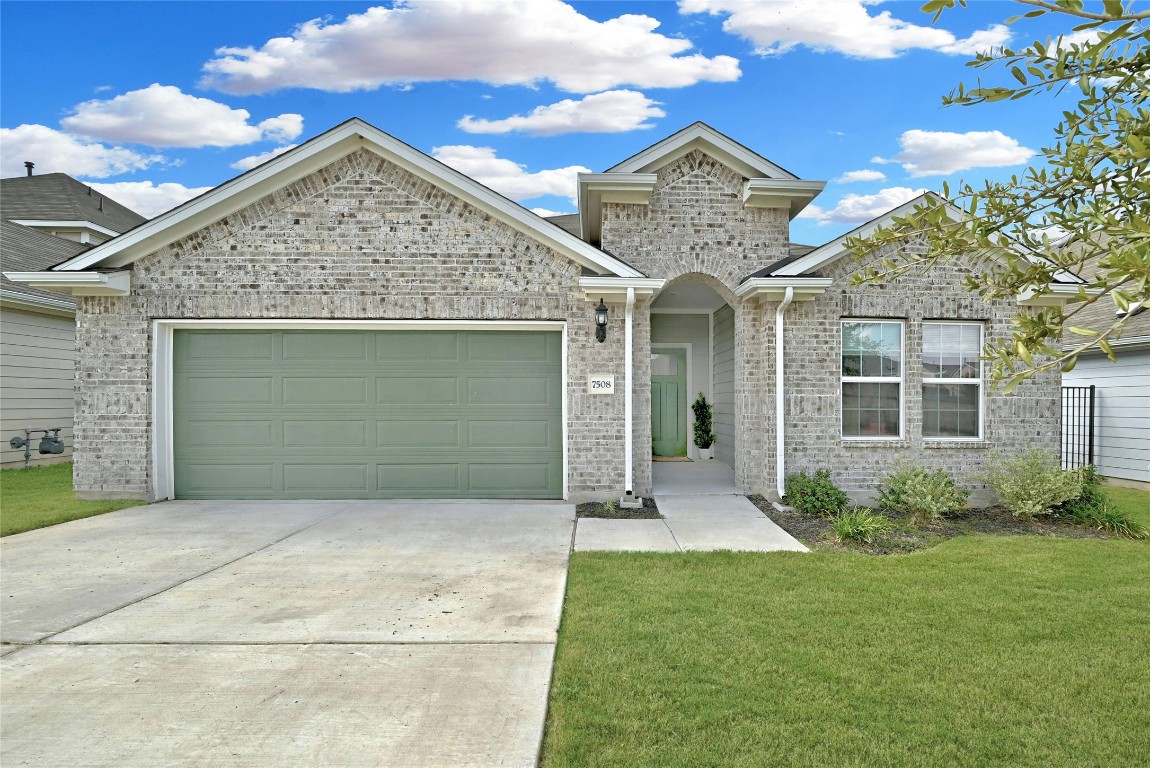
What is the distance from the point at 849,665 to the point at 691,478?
7.76m

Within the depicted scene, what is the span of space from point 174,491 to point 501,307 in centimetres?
554

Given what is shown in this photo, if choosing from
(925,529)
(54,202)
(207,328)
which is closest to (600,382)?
(925,529)

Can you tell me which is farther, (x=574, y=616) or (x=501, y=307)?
(x=501, y=307)

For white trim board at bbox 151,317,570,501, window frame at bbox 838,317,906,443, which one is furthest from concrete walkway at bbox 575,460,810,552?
window frame at bbox 838,317,906,443

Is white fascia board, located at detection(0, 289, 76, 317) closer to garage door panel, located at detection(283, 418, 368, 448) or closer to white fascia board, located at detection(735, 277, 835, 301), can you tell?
garage door panel, located at detection(283, 418, 368, 448)

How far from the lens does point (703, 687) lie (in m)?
3.74


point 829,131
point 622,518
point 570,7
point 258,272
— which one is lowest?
point 622,518

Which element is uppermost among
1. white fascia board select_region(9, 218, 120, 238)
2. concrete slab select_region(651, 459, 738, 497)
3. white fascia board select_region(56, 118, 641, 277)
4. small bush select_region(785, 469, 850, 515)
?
white fascia board select_region(9, 218, 120, 238)

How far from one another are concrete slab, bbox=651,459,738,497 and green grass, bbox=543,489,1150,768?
409 centimetres

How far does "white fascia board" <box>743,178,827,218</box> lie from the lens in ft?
31.4

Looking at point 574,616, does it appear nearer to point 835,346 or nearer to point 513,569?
point 513,569

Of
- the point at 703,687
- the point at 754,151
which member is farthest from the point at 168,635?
the point at 754,151

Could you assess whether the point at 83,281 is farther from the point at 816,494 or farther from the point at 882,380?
the point at 882,380

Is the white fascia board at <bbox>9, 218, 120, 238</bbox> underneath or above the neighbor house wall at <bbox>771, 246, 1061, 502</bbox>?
above
